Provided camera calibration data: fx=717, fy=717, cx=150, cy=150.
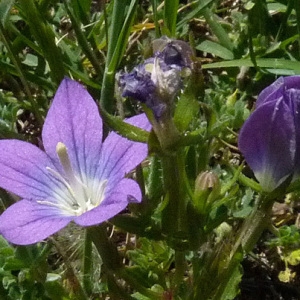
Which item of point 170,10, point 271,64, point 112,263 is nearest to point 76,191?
point 112,263

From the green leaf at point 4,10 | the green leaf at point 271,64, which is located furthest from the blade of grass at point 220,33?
the green leaf at point 4,10

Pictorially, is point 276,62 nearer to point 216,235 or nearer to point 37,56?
point 216,235

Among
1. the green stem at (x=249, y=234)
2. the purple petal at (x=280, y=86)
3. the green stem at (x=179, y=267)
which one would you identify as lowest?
the green stem at (x=179, y=267)

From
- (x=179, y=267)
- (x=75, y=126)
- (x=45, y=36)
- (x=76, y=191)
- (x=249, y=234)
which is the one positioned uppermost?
(x=45, y=36)

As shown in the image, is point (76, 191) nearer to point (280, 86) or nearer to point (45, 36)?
point (45, 36)

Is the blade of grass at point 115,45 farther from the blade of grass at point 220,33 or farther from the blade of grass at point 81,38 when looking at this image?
the blade of grass at point 220,33

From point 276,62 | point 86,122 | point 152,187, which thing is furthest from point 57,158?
point 276,62
